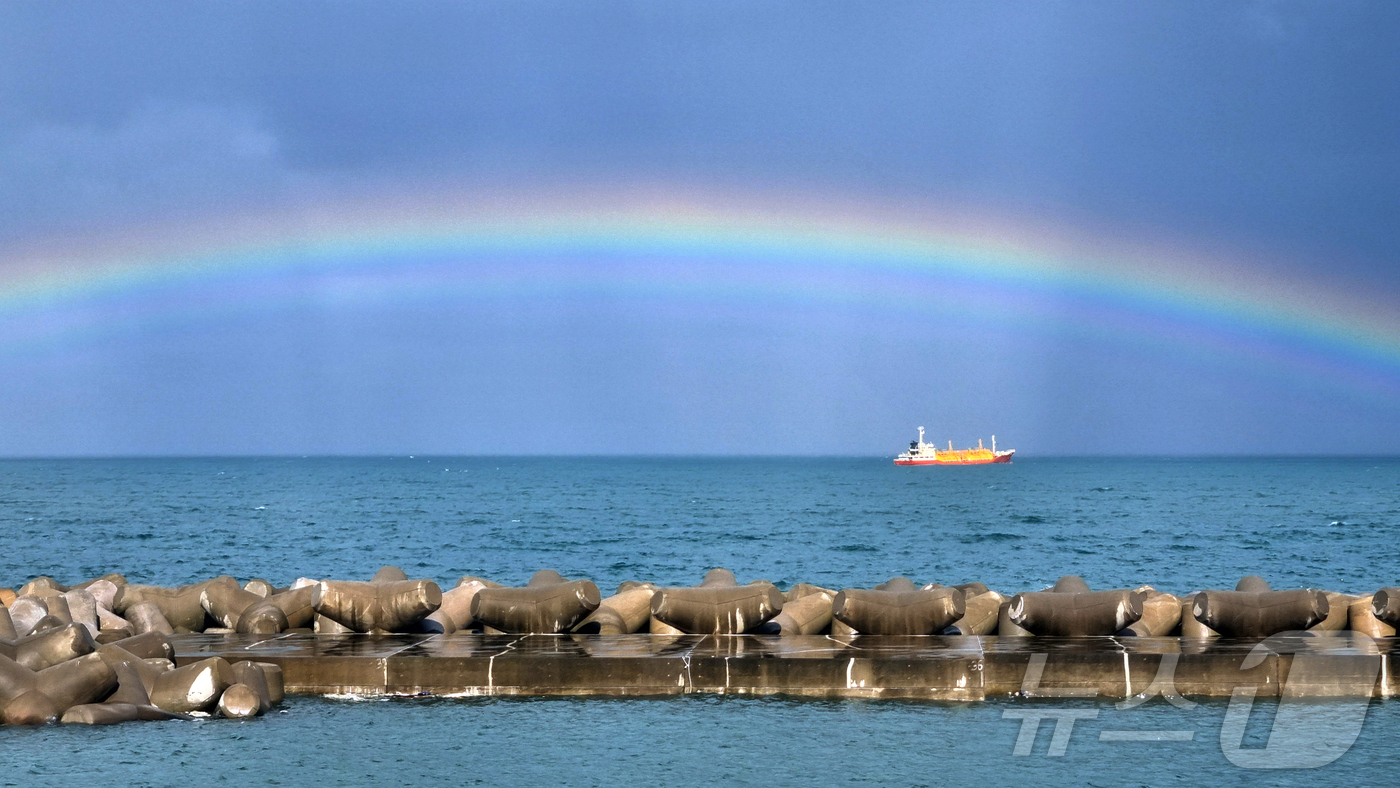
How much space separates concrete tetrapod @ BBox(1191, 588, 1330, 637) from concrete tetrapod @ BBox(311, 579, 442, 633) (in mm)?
8846

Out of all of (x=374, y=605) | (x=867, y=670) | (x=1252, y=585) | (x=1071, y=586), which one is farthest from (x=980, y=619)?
(x=374, y=605)

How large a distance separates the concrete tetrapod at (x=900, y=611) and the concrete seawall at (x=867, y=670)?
2.41 ft

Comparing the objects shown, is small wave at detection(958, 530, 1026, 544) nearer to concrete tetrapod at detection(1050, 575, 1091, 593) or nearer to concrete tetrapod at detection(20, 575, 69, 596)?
concrete tetrapod at detection(1050, 575, 1091, 593)

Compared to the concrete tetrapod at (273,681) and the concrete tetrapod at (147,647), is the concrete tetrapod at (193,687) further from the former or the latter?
the concrete tetrapod at (147,647)

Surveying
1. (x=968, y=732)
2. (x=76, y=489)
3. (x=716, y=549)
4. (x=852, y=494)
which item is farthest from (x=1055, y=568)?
(x=76, y=489)

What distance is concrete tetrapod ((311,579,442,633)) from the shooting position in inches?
589

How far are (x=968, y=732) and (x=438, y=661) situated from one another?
5.38m

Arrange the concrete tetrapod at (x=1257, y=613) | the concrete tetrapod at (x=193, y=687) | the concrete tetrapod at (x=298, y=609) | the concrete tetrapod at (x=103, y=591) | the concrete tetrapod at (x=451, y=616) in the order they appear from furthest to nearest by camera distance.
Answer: the concrete tetrapod at (x=103, y=591), the concrete tetrapod at (x=298, y=609), the concrete tetrapod at (x=451, y=616), the concrete tetrapod at (x=1257, y=613), the concrete tetrapod at (x=193, y=687)

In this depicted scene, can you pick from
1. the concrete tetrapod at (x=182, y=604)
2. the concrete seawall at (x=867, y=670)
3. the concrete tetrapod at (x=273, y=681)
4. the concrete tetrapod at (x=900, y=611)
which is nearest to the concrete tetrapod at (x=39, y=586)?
the concrete tetrapod at (x=182, y=604)

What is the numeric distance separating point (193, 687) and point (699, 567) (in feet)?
119

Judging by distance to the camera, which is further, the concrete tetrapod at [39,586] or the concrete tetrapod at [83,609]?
the concrete tetrapod at [39,586]

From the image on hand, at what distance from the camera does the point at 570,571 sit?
155 feet

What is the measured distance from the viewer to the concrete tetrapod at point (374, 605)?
15.0 m

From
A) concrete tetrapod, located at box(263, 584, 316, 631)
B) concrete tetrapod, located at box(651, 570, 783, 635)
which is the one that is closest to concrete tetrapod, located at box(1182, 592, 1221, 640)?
concrete tetrapod, located at box(651, 570, 783, 635)
